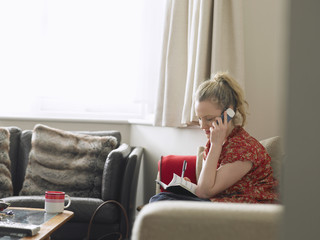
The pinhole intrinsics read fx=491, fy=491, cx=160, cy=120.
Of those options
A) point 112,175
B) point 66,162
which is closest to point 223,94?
point 112,175

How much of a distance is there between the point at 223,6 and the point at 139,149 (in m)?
1.10

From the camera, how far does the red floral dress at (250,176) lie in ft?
6.45

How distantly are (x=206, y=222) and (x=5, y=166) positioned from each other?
2.75 metres

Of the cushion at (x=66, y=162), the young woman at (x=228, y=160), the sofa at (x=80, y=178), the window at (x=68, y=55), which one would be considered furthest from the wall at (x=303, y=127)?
the window at (x=68, y=55)

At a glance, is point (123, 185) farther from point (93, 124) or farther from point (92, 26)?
point (92, 26)

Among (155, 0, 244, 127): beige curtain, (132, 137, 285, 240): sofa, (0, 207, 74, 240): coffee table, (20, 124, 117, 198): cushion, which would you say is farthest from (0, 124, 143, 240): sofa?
(132, 137, 285, 240): sofa

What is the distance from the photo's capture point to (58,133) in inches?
134

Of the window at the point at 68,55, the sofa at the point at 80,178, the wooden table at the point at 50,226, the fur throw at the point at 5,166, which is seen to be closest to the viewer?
the wooden table at the point at 50,226

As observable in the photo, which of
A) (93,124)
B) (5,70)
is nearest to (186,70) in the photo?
(93,124)

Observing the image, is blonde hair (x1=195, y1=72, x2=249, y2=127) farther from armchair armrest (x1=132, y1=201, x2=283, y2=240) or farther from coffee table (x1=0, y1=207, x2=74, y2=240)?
armchair armrest (x1=132, y1=201, x2=283, y2=240)

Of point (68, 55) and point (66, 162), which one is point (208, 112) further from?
point (68, 55)

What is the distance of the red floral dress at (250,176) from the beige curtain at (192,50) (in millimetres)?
812

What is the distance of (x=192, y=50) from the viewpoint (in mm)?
2928

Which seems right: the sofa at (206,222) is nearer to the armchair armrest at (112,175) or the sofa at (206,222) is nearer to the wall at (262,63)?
the wall at (262,63)
